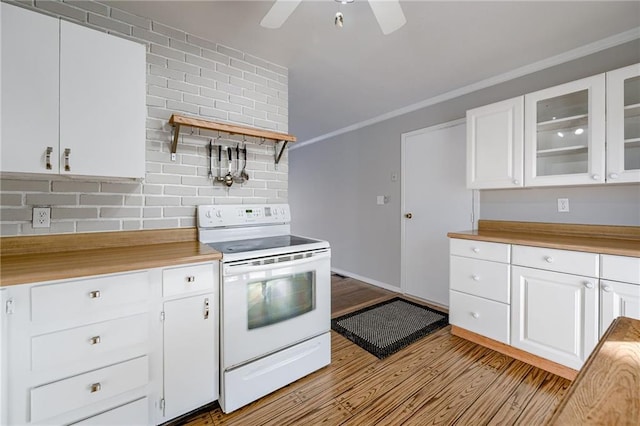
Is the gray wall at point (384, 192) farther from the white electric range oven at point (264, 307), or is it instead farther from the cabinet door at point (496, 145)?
the white electric range oven at point (264, 307)

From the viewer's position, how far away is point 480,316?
223 centimetres

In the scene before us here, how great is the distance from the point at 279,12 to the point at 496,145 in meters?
1.99

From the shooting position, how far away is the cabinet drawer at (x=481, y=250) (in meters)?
2.08

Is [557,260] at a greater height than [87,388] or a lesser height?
greater

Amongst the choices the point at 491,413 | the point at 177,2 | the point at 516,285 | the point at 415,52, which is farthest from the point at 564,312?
the point at 177,2

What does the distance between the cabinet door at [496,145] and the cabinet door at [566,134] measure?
0.07 metres

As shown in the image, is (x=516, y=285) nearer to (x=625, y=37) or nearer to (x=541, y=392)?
(x=541, y=392)

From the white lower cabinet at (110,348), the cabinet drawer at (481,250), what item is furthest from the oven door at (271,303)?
the cabinet drawer at (481,250)

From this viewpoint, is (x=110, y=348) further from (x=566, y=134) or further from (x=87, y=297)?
(x=566, y=134)

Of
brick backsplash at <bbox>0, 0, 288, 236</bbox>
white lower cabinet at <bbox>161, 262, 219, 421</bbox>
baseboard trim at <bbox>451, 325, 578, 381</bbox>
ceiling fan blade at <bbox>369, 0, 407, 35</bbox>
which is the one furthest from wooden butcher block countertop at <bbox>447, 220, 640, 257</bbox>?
white lower cabinet at <bbox>161, 262, 219, 421</bbox>

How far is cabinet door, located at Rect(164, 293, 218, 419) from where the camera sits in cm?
145

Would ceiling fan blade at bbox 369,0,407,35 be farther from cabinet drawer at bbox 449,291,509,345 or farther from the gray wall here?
cabinet drawer at bbox 449,291,509,345

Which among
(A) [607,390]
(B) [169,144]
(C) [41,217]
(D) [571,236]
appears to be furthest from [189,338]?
(D) [571,236]

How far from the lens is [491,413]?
156 centimetres
